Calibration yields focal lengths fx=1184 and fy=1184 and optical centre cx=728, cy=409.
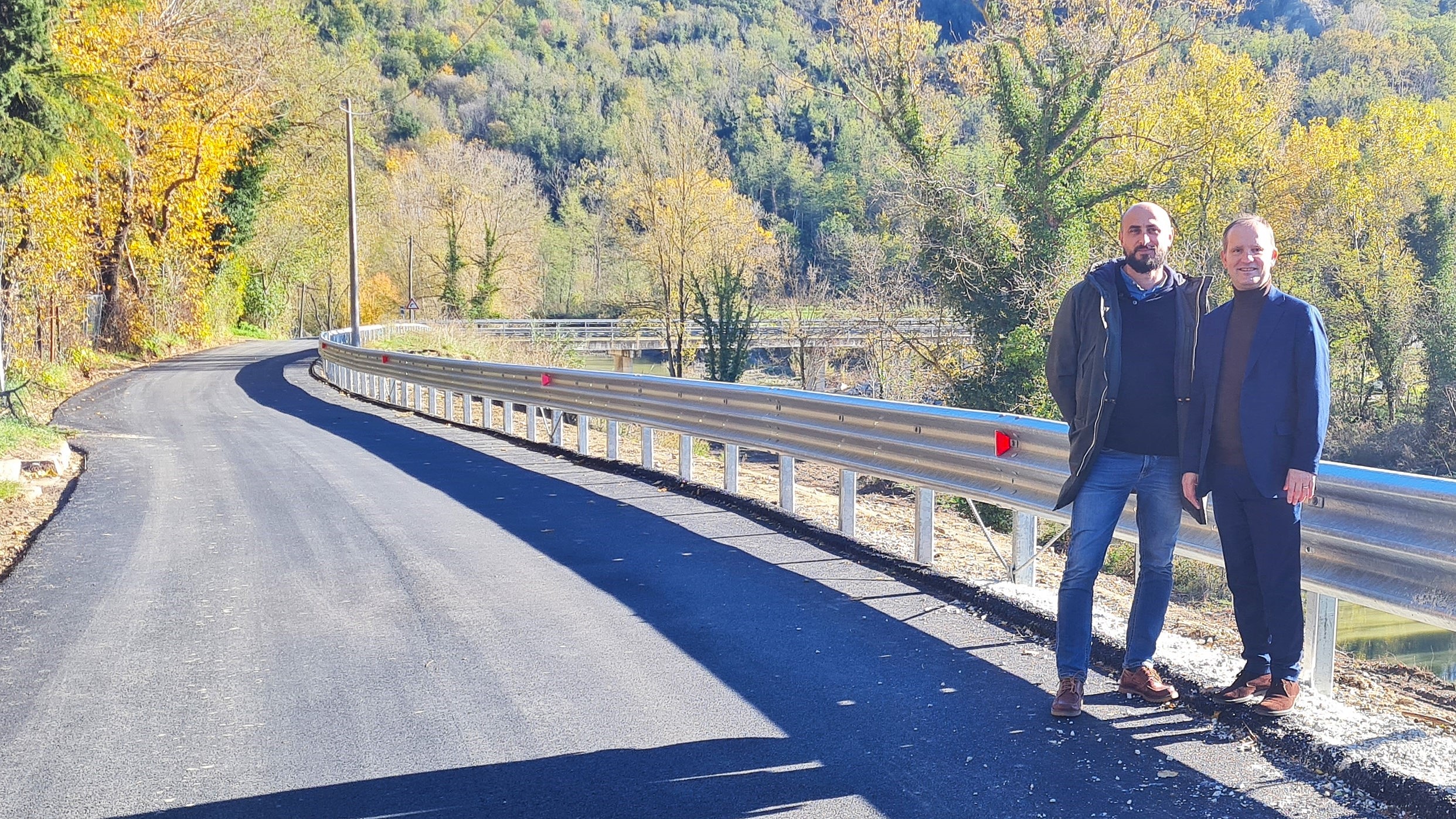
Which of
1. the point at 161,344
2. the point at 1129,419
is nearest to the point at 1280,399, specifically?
the point at 1129,419

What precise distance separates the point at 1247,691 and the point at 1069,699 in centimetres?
66

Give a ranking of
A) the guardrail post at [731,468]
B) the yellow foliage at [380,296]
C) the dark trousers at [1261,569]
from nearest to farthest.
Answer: the dark trousers at [1261,569], the guardrail post at [731,468], the yellow foliage at [380,296]

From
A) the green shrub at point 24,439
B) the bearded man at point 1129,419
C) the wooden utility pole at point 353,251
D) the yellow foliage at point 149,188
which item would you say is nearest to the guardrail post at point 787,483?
the bearded man at point 1129,419

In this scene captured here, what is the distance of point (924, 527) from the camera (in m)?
7.14

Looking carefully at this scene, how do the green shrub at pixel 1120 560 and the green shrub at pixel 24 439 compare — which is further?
the green shrub at pixel 1120 560

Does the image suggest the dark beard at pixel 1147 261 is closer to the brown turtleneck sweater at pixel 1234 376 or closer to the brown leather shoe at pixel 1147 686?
the brown turtleneck sweater at pixel 1234 376

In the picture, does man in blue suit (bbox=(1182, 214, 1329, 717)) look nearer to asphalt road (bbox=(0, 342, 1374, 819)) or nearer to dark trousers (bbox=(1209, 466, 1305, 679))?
dark trousers (bbox=(1209, 466, 1305, 679))

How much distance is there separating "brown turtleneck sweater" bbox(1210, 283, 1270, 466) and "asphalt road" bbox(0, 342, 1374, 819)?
1.02 meters

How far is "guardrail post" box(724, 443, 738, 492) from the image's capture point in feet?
32.2

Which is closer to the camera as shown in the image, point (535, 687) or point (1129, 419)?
point (1129, 419)

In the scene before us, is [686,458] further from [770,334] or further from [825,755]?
[770,334]

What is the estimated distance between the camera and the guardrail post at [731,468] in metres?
9.81

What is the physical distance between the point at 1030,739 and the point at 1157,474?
115 cm

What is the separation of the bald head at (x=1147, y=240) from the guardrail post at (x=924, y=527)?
2.74 meters
